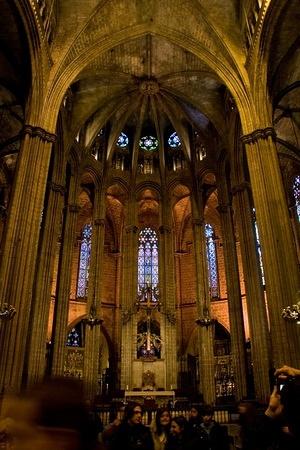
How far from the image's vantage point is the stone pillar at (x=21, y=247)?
1277 centimetres

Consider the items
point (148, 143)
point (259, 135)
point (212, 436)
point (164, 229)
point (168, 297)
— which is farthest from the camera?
point (148, 143)

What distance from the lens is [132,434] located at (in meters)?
5.20

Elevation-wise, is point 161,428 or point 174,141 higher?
point 174,141

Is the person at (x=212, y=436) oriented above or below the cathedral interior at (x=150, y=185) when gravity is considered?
below

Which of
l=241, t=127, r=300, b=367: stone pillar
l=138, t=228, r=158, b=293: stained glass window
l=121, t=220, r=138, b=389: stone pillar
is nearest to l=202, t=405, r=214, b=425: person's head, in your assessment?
l=241, t=127, r=300, b=367: stone pillar

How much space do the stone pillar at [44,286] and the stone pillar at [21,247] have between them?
3.21 meters

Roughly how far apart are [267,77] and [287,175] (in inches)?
309

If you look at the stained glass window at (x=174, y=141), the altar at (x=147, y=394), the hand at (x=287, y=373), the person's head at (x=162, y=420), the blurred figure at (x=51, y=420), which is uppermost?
the stained glass window at (x=174, y=141)

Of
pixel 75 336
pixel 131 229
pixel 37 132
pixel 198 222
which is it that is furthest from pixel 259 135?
pixel 75 336

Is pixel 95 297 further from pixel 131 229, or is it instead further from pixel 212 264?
pixel 212 264

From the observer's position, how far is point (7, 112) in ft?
67.9

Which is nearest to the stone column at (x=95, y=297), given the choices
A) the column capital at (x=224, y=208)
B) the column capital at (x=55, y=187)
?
the column capital at (x=55, y=187)

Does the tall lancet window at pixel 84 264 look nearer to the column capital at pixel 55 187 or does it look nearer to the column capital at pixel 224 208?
the column capital at pixel 55 187

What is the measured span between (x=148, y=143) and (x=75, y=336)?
1477 cm
